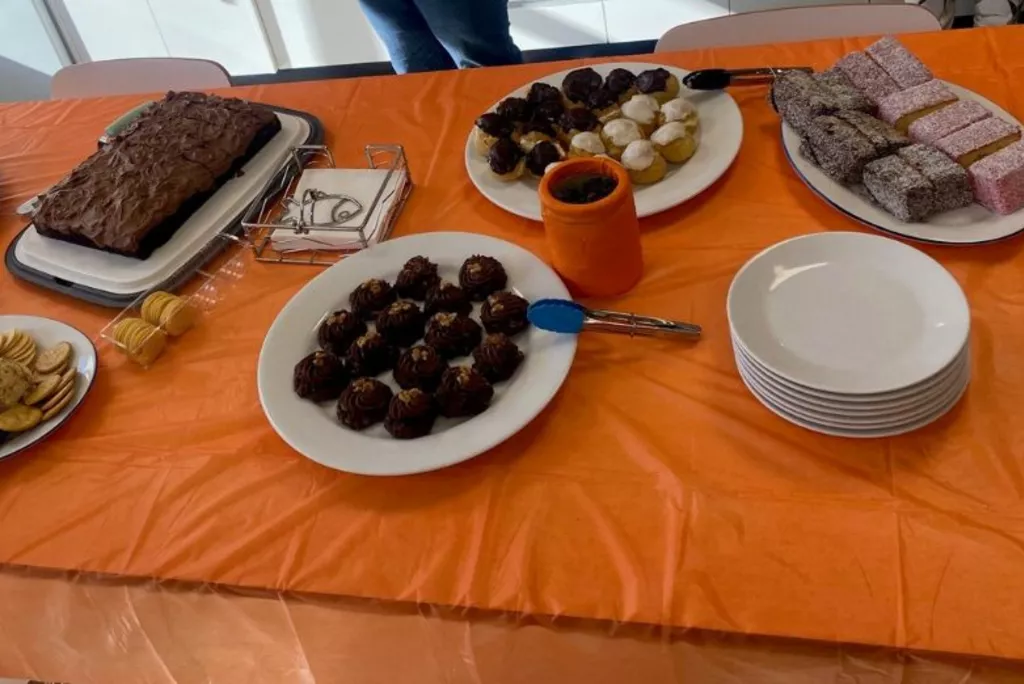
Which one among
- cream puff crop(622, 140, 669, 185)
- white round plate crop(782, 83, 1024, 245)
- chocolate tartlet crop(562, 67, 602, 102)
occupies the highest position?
chocolate tartlet crop(562, 67, 602, 102)

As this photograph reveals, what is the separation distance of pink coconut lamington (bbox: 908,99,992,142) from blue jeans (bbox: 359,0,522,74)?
0.98m

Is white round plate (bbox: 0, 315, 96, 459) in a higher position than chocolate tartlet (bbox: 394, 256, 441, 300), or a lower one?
lower

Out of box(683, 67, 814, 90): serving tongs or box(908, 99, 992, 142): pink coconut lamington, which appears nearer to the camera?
box(908, 99, 992, 142): pink coconut lamington

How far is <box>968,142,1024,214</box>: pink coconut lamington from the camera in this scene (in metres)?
0.89

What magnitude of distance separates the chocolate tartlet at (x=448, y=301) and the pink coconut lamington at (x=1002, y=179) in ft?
1.76

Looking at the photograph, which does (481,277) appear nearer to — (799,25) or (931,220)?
(931,220)

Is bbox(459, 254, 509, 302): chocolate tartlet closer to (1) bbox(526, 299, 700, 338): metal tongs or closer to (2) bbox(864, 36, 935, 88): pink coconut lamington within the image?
(1) bbox(526, 299, 700, 338): metal tongs

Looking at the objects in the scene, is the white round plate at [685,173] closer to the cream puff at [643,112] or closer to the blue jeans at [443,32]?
the cream puff at [643,112]

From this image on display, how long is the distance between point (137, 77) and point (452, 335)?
1.12m

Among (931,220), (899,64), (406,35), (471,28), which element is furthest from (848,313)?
(406,35)

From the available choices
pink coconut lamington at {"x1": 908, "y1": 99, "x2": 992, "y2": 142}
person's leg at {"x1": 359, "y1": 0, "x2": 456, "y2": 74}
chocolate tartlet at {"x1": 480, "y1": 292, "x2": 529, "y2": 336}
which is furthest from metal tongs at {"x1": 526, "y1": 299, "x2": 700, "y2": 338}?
person's leg at {"x1": 359, "y1": 0, "x2": 456, "y2": 74}

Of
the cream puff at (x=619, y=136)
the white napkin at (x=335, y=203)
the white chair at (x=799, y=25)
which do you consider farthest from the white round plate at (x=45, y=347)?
the white chair at (x=799, y=25)

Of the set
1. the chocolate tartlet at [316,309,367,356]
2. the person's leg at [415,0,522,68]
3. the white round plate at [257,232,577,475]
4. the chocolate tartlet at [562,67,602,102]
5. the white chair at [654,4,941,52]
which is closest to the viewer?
the white round plate at [257,232,577,475]

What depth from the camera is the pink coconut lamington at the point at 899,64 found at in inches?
41.1
